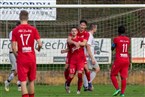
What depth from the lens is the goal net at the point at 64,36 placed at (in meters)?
22.5

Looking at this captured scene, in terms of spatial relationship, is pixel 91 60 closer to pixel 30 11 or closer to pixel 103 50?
pixel 103 50

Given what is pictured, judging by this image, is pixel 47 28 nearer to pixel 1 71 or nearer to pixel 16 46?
pixel 1 71

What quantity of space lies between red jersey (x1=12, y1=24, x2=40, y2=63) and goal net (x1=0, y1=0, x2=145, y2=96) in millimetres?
8944

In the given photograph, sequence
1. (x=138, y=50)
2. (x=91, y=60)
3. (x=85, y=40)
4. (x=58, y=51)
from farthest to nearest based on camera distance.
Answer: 1. (x=58, y=51)
2. (x=138, y=50)
3. (x=91, y=60)
4. (x=85, y=40)

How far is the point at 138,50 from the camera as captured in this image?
22844 mm

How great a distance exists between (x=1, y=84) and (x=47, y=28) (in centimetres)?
319

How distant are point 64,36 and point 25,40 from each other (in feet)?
33.7

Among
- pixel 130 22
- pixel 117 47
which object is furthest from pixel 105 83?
pixel 117 47

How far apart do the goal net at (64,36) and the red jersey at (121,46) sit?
5.07 meters

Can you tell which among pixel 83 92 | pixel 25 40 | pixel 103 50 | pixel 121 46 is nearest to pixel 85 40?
pixel 121 46

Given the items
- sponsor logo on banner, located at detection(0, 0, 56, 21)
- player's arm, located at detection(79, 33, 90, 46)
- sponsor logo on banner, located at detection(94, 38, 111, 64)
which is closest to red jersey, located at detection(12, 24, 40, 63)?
player's arm, located at detection(79, 33, 90, 46)

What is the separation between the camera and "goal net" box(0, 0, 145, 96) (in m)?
22.5

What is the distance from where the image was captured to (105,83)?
22.5 m

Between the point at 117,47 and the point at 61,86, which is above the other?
the point at 117,47
